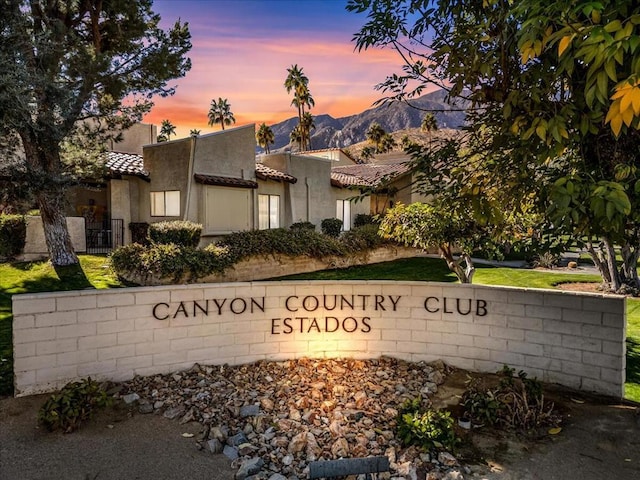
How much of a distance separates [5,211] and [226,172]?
8.95 m

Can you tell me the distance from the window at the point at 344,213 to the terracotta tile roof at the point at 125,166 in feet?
39.7

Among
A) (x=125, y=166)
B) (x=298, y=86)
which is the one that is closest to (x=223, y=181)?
(x=125, y=166)

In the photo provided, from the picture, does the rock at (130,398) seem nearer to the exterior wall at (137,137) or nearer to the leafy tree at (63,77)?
the leafy tree at (63,77)

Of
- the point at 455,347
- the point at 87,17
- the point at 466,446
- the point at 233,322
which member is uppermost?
the point at 87,17

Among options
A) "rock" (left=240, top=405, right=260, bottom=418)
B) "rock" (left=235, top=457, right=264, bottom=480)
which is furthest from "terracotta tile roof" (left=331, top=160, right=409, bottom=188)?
"rock" (left=235, top=457, right=264, bottom=480)

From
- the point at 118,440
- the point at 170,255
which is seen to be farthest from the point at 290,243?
the point at 118,440

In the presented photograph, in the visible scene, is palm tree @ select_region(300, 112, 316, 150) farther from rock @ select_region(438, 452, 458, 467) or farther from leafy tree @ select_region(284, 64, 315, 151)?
rock @ select_region(438, 452, 458, 467)

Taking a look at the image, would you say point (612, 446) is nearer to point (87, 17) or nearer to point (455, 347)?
point (455, 347)

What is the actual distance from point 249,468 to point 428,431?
7.02 feet

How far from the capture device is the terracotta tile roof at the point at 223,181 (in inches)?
723

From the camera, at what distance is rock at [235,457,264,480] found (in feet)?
14.6

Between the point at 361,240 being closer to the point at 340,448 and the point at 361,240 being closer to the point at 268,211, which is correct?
the point at 268,211

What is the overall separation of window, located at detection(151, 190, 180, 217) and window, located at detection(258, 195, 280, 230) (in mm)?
4418

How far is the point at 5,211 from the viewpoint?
16484 mm
